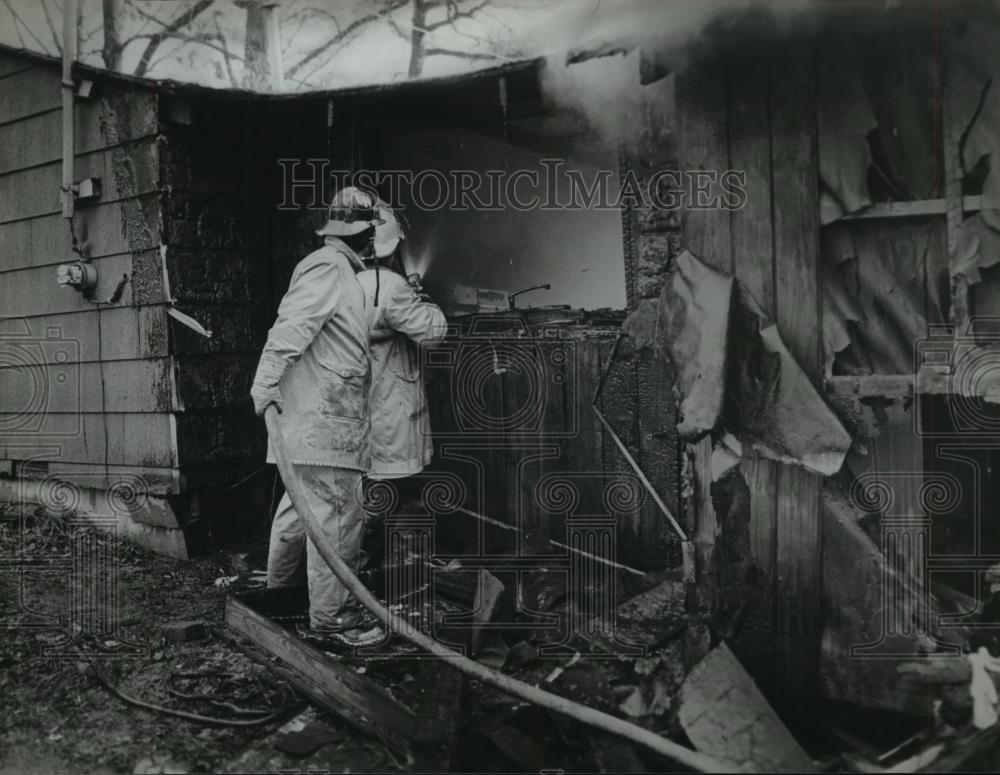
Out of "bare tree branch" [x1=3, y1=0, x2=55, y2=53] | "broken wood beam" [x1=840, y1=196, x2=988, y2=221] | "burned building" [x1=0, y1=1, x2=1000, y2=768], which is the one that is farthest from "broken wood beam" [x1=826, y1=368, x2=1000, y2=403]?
"bare tree branch" [x1=3, y1=0, x2=55, y2=53]

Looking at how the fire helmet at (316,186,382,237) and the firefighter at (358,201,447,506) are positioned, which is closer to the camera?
the fire helmet at (316,186,382,237)

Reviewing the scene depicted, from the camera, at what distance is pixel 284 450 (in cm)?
453

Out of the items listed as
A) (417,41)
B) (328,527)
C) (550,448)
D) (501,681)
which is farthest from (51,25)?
(501,681)

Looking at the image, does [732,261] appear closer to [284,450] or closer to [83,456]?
[284,450]

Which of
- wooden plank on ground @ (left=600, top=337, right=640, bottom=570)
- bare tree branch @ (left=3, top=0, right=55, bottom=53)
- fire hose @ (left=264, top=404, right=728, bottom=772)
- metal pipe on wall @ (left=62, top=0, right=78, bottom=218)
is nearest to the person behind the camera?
fire hose @ (left=264, top=404, right=728, bottom=772)

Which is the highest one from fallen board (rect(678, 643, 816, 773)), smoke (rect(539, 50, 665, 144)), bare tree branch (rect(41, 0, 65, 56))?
bare tree branch (rect(41, 0, 65, 56))

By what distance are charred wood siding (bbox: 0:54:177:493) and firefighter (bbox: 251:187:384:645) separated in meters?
1.97

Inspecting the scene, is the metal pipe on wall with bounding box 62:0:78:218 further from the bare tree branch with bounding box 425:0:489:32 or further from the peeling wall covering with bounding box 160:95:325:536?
the bare tree branch with bounding box 425:0:489:32

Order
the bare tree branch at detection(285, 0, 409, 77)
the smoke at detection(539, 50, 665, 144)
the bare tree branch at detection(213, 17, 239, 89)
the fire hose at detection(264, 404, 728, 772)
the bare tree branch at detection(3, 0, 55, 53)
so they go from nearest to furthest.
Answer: the fire hose at detection(264, 404, 728, 772) → the smoke at detection(539, 50, 665, 144) → the bare tree branch at detection(285, 0, 409, 77) → the bare tree branch at detection(213, 17, 239, 89) → the bare tree branch at detection(3, 0, 55, 53)

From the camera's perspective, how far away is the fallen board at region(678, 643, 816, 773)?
2.88m

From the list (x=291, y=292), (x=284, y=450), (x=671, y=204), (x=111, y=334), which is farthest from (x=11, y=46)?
(x=671, y=204)

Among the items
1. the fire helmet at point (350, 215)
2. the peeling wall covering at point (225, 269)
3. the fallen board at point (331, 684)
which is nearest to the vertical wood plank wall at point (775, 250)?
the fallen board at point (331, 684)

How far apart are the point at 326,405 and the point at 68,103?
12.6ft

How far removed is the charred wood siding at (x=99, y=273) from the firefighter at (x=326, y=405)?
1970mm
